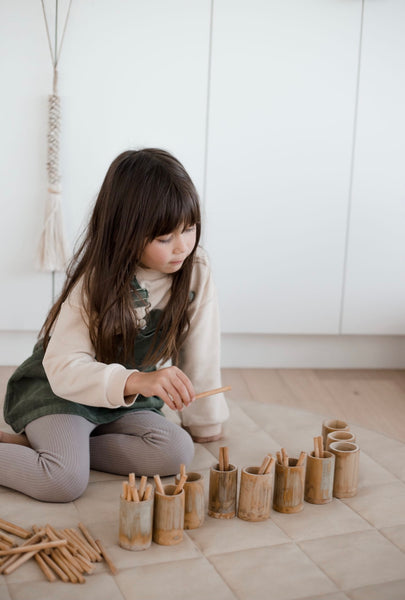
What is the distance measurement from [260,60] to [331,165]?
1.18ft

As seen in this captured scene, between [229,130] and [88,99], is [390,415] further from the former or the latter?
[88,99]

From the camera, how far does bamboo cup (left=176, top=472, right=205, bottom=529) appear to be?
1251 millimetres

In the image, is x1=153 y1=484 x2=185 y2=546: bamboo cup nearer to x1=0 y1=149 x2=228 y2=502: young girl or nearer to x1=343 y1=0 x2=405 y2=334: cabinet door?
x1=0 y1=149 x2=228 y2=502: young girl

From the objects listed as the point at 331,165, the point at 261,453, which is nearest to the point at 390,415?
the point at 261,453

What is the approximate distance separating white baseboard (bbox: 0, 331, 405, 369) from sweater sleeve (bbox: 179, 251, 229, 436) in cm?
66

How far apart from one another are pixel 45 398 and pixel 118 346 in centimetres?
18

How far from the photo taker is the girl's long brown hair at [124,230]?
1.35 meters

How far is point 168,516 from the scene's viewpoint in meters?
1.20

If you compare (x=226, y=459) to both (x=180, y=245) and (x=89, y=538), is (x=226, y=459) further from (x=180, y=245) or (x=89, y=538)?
(x=180, y=245)

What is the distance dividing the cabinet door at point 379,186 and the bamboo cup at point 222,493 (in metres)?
1.08

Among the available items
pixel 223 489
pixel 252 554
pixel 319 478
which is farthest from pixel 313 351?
pixel 252 554

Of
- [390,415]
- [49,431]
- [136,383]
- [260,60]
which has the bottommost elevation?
[390,415]

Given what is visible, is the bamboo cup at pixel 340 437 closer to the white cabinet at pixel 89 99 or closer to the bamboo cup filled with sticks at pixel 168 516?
the bamboo cup filled with sticks at pixel 168 516

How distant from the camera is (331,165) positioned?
2.19 m
